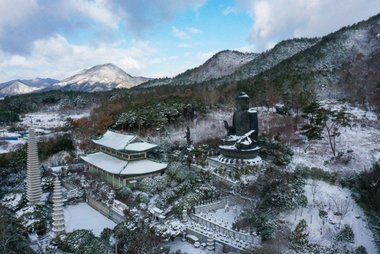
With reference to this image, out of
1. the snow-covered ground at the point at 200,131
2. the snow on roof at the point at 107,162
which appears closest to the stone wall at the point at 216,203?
the snow on roof at the point at 107,162

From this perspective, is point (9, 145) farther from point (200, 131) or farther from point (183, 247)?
point (183, 247)

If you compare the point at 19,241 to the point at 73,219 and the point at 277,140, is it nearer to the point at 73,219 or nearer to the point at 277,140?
the point at 73,219

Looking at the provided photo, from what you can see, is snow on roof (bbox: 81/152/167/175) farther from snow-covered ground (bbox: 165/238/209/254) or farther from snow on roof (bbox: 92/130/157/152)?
snow-covered ground (bbox: 165/238/209/254)

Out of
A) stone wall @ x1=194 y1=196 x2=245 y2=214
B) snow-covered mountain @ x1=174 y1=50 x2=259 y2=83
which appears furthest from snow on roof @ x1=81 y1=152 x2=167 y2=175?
snow-covered mountain @ x1=174 y1=50 x2=259 y2=83

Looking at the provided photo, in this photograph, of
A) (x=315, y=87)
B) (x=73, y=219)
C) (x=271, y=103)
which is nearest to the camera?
(x=73, y=219)

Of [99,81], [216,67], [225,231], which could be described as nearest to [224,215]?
[225,231]

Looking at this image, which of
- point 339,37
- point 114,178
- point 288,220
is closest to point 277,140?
point 288,220
